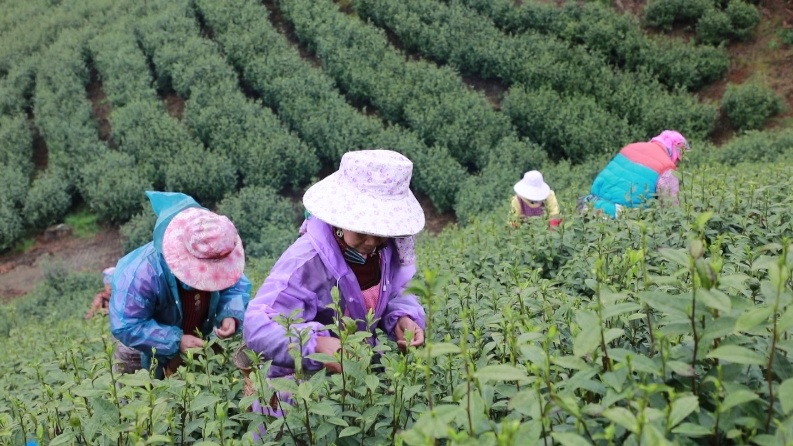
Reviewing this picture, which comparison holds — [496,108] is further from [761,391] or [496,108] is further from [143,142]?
[761,391]

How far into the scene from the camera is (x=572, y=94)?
11.9 metres

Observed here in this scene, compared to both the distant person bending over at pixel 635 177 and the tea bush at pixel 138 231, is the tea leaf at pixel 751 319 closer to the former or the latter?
the distant person bending over at pixel 635 177

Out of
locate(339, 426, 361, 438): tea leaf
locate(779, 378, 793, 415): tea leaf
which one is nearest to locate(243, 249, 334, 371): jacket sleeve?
locate(339, 426, 361, 438): tea leaf

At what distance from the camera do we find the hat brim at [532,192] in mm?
6125

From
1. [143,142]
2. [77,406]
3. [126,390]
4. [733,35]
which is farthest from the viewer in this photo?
[733,35]

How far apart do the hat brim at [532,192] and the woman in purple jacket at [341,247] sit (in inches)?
152

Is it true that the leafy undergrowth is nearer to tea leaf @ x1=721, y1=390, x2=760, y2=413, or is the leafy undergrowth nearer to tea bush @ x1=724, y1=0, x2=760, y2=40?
tea leaf @ x1=721, y1=390, x2=760, y2=413

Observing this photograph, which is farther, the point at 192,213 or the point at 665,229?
the point at 665,229

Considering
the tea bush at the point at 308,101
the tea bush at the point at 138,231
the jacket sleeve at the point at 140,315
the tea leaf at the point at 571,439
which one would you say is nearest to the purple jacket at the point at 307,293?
the jacket sleeve at the point at 140,315

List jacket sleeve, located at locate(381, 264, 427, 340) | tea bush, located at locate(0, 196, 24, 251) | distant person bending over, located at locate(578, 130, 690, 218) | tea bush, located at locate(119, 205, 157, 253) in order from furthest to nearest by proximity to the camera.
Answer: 1. tea bush, located at locate(0, 196, 24, 251)
2. tea bush, located at locate(119, 205, 157, 253)
3. distant person bending over, located at locate(578, 130, 690, 218)
4. jacket sleeve, located at locate(381, 264, 427, 340)

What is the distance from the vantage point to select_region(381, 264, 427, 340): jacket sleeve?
2.55 meters

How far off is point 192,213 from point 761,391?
233 cm

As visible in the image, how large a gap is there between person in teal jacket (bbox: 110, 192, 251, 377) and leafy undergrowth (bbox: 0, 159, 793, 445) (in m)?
0.39

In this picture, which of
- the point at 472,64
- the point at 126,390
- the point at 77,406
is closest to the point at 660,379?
the point at 126,390
